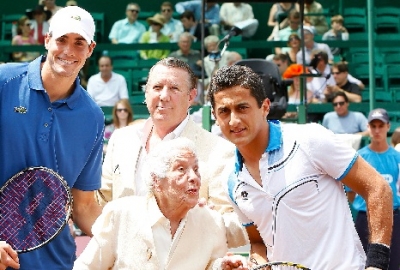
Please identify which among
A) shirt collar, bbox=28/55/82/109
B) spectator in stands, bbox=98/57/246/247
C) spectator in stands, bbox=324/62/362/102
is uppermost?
shirt collar, bbox=28/55/82/109

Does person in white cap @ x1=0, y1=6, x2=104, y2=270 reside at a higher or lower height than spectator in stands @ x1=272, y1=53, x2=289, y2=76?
higher

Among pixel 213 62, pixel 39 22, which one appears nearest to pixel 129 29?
pixel 39 22

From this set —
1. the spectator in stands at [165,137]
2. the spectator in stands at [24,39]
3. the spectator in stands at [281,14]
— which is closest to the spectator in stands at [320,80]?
the spectator in stands at [281,14]

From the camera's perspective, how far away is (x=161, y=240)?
13.9ft

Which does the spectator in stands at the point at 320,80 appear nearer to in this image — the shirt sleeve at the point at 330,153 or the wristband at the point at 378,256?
the shirt sleeve at the point at 330,153

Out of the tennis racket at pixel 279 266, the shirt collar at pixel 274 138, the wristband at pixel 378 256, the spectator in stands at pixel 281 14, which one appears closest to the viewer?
the tennis racket at pixel 279 266

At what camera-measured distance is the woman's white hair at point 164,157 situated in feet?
14.0

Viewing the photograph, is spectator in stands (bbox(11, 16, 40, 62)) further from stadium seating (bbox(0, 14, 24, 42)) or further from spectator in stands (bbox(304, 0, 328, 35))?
spectator in stands (bbox(304, 0, 328, 35))

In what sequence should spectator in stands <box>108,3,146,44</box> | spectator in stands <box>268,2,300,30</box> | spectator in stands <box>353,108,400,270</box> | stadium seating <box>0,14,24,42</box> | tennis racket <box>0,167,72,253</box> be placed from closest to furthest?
tennis racket <box>0,167,72,253</box>
spectator in stands <box>353,108,400,270</box>
spectator in stands <box>268,2,300,30</box>
spectator in stands <box>108,3,146,44</box>
stadium seating <box>0,14,24,42</box>

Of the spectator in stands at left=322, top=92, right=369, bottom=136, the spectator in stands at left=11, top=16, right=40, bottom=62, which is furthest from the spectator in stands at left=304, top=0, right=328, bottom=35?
the spectator in stands at left=11, top=16, right=40, bottom=62

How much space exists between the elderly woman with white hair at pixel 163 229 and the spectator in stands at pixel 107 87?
9.23 m

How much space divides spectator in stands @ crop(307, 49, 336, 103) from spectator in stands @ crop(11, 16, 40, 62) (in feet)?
14.8

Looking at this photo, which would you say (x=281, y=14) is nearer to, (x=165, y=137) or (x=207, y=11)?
(x=207, y=11)

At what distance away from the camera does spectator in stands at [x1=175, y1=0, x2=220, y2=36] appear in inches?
591
